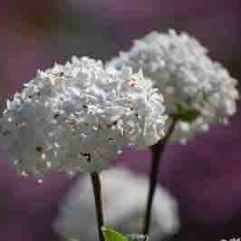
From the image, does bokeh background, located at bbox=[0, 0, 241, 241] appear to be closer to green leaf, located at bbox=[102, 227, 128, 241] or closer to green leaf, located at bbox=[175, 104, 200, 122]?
green leaf, located at bbox=[175, 104, 200, 122]

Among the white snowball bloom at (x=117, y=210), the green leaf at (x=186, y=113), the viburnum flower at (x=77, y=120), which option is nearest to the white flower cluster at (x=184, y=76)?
the green leaf at (x=186, y=113)

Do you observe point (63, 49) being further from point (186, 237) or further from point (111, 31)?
point (186, 237)

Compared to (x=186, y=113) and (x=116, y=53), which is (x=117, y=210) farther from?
(x=116, y=53)

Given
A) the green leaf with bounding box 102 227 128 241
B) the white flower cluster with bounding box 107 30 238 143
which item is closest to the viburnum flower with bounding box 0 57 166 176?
the green leaf with bounding box 102 227 128 241

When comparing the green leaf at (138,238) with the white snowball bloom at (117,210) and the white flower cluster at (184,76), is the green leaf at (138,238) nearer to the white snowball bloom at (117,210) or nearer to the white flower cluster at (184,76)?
the white flower cluster at (184,76)

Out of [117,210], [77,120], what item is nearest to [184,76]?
[77,120]

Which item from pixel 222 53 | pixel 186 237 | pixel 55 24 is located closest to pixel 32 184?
pixel 186 237
